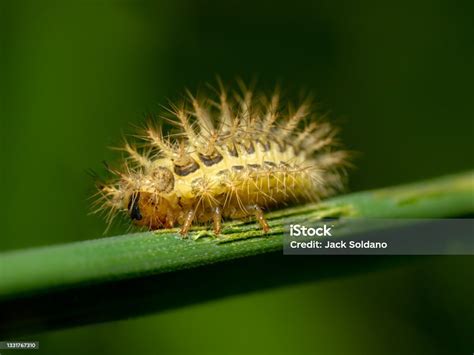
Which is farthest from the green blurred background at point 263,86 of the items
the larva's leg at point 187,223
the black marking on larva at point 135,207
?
the larva's leg at point 187,223

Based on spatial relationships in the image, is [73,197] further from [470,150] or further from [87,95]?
[470,150]

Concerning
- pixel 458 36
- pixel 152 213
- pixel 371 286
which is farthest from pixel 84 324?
pixel 458 36

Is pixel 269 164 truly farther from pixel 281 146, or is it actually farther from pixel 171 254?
pixel 171 254

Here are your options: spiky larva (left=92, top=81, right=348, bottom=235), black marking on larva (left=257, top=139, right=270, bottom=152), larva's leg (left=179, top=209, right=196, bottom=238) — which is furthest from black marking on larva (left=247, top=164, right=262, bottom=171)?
larva's leg (left=179, top=209, right=196, bottom=238)

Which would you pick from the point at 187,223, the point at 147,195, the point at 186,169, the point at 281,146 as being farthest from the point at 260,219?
the point at 281,146

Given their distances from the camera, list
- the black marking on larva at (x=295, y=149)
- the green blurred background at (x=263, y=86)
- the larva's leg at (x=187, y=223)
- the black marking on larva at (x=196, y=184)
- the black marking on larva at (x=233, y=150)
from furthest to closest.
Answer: the green blurred background at (x=263, y=86) < the black marking on larva at (x=295, y=149) < the black marking on larva at (x=233, y=150) < the black marking on larva at (x=196, y=184) < the larva's leg at (x=187, y=223)

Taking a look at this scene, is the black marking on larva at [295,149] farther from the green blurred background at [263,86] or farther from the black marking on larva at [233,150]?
the green blurred background at [263,86]
